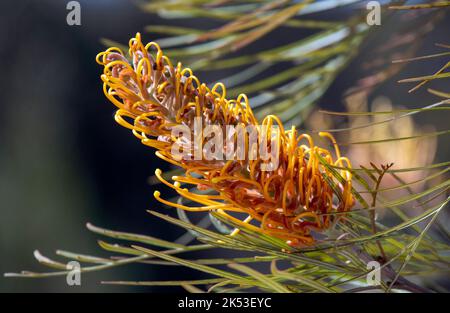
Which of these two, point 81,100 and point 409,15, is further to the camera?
point 81,100

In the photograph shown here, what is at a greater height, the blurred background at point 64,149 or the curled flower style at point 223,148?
the blurred background at point 64,149

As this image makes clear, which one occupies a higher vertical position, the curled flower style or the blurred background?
the blurred background

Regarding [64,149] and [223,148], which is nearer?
[223,148]

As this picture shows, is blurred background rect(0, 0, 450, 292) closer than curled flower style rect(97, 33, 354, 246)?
No

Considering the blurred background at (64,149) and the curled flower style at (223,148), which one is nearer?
the curled flower style at (223,148)
